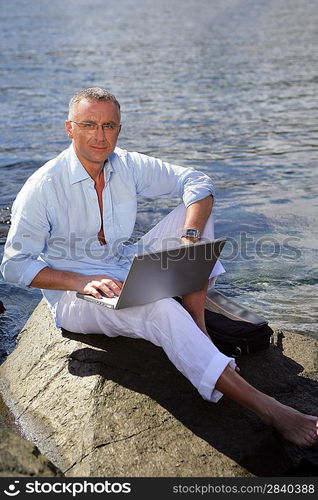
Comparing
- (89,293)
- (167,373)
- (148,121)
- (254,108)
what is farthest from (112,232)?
(254,108)

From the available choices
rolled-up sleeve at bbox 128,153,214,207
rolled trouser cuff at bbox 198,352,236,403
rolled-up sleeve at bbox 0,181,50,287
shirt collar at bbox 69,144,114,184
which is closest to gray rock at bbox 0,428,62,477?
rolled trouser cuff at bbox 198,352,236,403

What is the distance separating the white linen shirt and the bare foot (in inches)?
52.0

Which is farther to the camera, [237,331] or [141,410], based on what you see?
[237,331]

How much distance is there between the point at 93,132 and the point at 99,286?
924 millimetres

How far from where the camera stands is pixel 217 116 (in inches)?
586

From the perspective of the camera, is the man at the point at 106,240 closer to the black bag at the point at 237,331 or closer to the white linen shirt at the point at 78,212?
the white linen shirt at the point at 78,212

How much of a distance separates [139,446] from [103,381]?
52cm

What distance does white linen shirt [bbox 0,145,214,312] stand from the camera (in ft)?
14.5

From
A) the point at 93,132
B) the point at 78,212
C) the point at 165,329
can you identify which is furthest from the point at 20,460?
the point at 93,132

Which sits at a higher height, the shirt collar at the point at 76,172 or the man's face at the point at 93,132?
the man's face at the point at 93,132

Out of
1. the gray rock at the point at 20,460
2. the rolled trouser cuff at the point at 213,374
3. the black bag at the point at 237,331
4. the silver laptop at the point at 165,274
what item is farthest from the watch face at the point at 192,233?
the gray rock at the point at 20,460

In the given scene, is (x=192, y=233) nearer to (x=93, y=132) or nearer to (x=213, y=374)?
(x=93, y=132)

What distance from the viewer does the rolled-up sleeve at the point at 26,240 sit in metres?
4.38

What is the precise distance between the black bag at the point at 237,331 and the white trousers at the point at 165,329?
1.86 feet
